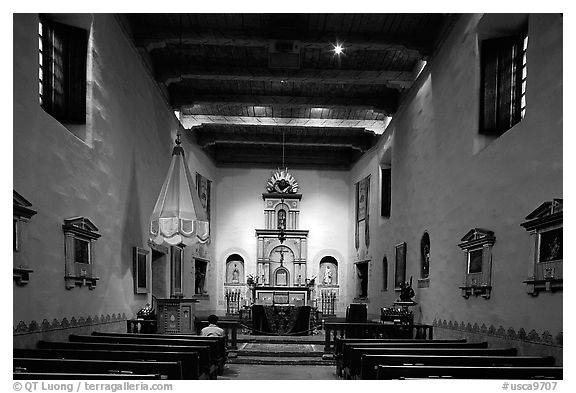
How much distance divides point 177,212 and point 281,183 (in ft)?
33.8

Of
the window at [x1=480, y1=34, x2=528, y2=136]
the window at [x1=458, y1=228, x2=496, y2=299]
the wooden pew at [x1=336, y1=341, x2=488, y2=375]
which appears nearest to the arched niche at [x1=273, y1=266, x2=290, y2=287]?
the window at [x1=458, y1=228, x2=496, y2=299]

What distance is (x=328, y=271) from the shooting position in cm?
1970

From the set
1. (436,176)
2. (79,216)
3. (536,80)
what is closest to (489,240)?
(536,80)

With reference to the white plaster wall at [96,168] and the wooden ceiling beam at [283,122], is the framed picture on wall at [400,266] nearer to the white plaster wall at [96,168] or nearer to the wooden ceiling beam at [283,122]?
the wooden ceiling beam at [283,122]

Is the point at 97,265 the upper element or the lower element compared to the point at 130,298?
upper

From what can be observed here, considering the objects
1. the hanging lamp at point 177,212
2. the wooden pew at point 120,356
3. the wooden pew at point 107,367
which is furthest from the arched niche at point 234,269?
the wooden pew at point 107,367

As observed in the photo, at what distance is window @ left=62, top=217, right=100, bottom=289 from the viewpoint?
738 centimetres

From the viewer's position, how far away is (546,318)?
235 inches

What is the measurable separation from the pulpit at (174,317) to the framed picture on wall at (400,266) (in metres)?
5.20

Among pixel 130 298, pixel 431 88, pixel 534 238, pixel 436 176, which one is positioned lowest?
pixel 130 298

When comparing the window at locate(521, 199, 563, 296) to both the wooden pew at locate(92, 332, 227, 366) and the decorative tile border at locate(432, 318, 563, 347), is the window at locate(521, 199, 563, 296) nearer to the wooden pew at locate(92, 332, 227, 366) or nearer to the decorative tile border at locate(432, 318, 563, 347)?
the decorative tile border at locate(432, 318, 563, 347)

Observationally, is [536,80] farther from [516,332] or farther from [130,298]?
[130,298]

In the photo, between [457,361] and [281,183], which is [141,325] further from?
[281,183]
